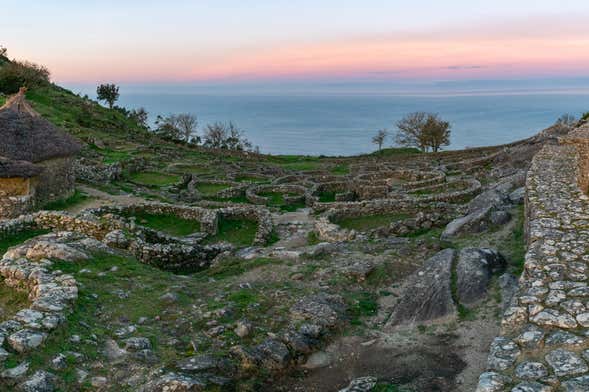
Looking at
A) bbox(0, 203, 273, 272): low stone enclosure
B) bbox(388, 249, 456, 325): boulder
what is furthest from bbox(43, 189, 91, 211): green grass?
bbox(388, 249, 456, 325): boulder

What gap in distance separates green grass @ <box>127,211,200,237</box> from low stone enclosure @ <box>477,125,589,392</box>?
1675 centimetres

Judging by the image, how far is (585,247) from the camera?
9188mm

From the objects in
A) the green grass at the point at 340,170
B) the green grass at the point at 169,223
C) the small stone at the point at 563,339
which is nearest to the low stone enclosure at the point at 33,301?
the small stone at the point at 563,339

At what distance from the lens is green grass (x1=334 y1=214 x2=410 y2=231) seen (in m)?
23.8

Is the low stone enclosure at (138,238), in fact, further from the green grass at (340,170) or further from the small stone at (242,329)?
the green grass at (340,170)

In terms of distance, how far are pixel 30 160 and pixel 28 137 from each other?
6.45ft

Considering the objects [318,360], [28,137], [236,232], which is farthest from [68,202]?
[318,360]

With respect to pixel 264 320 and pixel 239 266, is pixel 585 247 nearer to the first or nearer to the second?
pixel 264 320

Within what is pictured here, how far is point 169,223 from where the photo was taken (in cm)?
2464

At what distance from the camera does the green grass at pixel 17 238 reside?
60.6ft

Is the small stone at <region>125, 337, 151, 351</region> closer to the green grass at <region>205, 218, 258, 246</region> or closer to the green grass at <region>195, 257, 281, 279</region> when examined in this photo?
the green grass at <region>195, 257, 281, 279</region>

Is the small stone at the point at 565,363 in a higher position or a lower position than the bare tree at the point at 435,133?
lower

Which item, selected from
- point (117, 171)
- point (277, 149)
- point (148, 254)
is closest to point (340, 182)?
point (117, 171)

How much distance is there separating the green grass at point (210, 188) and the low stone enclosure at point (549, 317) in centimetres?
2646
